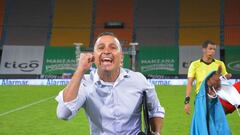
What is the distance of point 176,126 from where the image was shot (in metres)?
11.2

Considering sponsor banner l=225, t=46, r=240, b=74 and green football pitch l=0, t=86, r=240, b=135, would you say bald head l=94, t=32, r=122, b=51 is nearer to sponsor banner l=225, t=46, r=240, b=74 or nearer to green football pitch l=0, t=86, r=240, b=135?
green football pitch l=0, t=86, r=240, b=135

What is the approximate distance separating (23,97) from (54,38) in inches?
651

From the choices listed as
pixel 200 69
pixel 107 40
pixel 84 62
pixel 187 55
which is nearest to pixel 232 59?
pixel 187 55

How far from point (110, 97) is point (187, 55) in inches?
1058

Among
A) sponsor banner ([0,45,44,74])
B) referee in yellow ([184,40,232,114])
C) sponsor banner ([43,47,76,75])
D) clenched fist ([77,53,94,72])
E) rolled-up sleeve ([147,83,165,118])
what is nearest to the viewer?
clenched fist ([77,53,94,72])

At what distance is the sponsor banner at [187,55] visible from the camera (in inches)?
1126

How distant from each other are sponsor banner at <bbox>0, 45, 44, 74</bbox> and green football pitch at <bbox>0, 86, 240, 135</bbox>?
964 centimetres

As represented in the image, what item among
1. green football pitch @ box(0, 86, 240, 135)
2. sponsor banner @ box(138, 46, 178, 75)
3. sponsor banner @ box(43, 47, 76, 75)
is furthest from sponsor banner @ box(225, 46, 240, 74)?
sponsor banner @ box(43, 47, 76, 75)

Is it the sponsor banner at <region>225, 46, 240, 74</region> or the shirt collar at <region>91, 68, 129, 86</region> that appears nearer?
the shirt collar at <region>91, 68, 129, 86</region>

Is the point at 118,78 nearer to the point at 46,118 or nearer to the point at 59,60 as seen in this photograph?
the point at 46,118

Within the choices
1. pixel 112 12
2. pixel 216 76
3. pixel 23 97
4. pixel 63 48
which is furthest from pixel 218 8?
pixel 216 76

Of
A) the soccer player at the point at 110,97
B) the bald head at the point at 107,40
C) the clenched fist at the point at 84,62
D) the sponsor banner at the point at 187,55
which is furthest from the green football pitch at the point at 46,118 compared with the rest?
the sponsor banner at the point at 187,55

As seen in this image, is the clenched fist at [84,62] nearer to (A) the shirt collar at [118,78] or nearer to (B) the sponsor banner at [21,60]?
(A) the shirt collar at [118,78]

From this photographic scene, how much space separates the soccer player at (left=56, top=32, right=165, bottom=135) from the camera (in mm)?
3143
